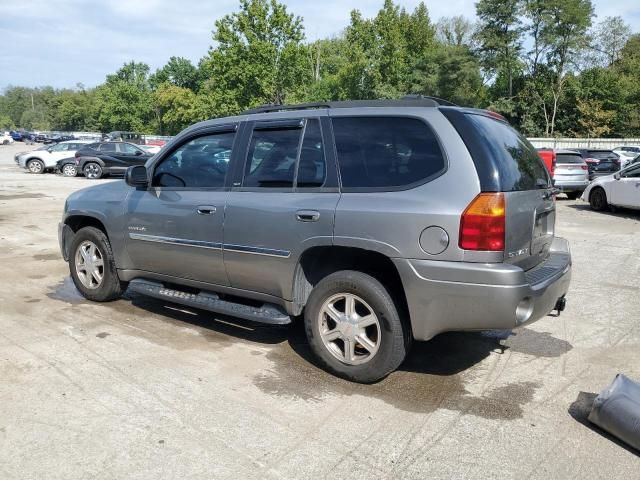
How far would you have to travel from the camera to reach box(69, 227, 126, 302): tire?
564 centimetres

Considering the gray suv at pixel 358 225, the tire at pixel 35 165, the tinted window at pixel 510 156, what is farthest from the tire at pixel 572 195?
the tire at pixel 35 165

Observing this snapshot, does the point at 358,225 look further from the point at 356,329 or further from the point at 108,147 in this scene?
the point at 108,147

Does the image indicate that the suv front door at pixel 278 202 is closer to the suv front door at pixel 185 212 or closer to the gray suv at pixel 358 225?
the gray suv at pixel 358 225

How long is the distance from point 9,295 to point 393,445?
16.1 ft

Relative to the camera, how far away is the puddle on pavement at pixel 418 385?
369 cm

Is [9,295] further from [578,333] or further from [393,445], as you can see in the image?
[578,333]

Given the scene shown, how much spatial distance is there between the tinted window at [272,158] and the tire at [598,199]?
12783mm

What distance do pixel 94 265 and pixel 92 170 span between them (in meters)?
20.2

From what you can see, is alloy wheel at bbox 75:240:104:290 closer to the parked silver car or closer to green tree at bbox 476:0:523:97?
the parked silver car

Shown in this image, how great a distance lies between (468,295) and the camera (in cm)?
350

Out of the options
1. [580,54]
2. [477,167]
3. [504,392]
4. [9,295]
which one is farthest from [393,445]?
[580,54]

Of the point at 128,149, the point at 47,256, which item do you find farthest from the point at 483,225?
the point at 128,149

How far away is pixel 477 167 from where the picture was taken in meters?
3.56

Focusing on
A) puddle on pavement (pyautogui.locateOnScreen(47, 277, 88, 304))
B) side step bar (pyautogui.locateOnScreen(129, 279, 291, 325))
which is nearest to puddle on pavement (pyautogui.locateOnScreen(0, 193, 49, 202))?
puddle on pavement (pyautogui.locateOnScreen(47, 277, 88, 304))
